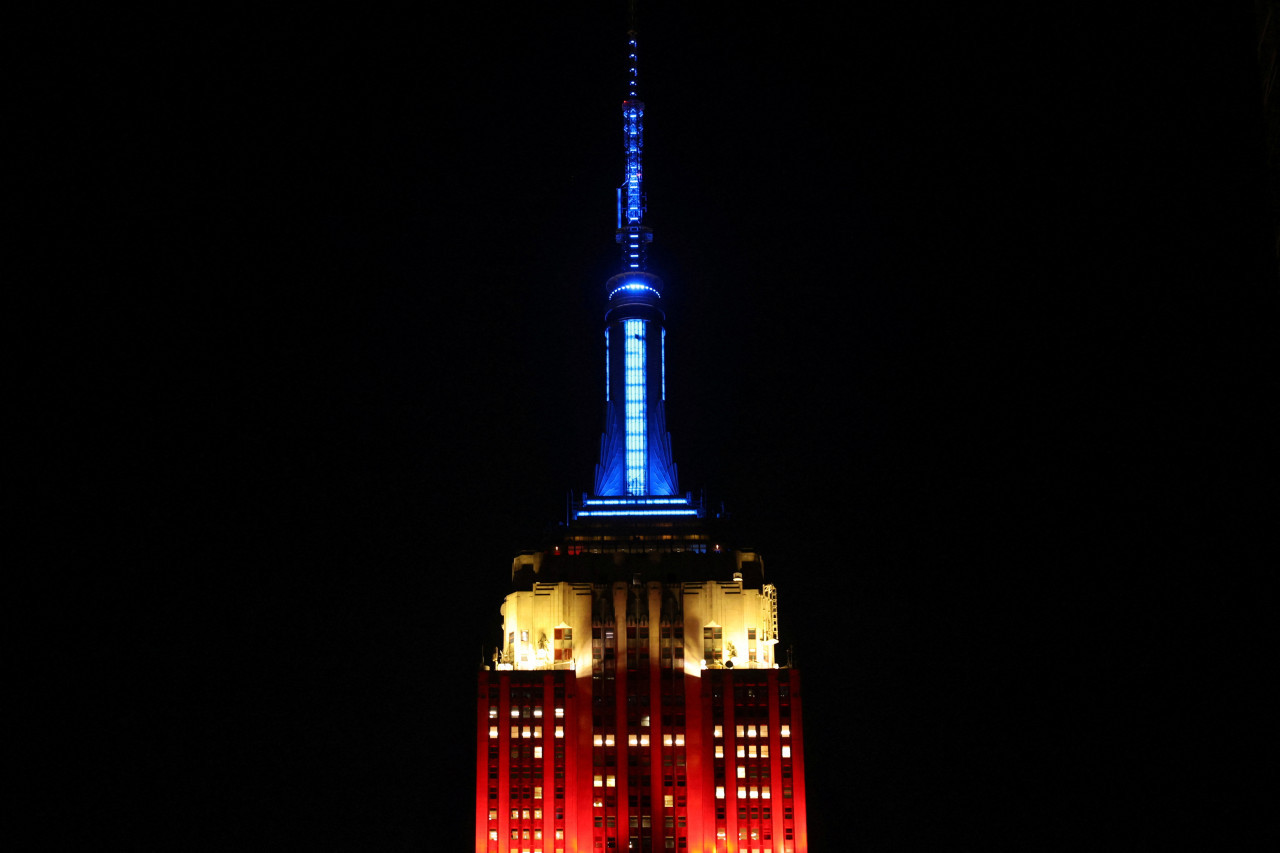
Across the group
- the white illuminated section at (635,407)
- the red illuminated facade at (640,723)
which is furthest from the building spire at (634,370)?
the red illuminated facade at (640,723)

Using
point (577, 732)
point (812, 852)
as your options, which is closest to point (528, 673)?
point (577, 732)

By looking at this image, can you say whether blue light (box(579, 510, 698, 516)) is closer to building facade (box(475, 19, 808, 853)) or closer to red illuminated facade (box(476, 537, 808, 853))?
building facade (box(475, 19, 808, 853))

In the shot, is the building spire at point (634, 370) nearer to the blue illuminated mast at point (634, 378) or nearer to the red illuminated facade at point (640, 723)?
the blue illuminated mast at point (634, 378)

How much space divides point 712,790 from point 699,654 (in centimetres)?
1604

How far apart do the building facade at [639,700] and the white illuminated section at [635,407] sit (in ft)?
22.5

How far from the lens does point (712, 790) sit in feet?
444

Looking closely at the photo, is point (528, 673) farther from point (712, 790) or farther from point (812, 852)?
point (812, 852)

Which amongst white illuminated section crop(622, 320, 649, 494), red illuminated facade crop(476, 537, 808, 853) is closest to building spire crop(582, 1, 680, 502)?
white illuminated section crop(622, 320, 649, 494)

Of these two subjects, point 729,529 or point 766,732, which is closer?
point 766,732

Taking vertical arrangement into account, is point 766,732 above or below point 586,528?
below

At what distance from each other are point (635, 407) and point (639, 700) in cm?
4438

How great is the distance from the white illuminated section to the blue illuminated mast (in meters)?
0.14

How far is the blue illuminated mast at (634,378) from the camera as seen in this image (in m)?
160

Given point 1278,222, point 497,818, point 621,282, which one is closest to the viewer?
point 1278,222
